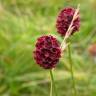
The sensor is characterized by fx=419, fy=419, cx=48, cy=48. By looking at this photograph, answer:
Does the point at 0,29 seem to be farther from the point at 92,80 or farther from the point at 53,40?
the point at 53,40

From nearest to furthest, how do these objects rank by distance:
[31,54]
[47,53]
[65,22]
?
[47,53]
[65,22]
[31,54]

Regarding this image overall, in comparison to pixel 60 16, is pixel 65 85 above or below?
below

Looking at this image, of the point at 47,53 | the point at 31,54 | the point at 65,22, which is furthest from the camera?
the point at 31,54

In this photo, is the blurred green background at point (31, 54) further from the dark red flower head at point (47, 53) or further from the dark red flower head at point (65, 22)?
the dark red flower head at point (47, 53)

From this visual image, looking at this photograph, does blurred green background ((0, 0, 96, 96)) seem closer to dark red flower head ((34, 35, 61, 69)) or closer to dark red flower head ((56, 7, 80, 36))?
dark red flower head ((56, 7, 80, 36))

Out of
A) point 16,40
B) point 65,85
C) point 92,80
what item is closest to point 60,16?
point 92,80

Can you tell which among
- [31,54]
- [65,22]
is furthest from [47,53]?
[31,54]

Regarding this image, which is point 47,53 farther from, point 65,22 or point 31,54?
point 31,54

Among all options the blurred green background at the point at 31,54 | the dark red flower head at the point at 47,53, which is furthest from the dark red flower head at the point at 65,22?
the blurred green background at the point at 31,54
